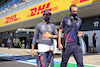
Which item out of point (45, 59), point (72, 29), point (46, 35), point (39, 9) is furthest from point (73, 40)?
point (39, 9)

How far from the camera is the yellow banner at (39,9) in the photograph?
13.5 m

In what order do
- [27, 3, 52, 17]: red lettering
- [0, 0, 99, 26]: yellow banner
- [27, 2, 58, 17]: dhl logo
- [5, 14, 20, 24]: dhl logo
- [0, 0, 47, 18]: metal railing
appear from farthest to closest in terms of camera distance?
1. [5, 14, 20, 24]: dhl logo
2. [0, 0, 47, 18]: metal railing
3. [27, 3, 52, 17]: red lettering
4. [27, 2, 58, 17]: dhl logo
5. [0, 0, 99, 26]: yellow banner

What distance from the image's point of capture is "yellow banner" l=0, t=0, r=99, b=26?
13.5 m

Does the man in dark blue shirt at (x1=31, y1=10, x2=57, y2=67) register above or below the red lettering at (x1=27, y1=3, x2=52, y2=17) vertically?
below

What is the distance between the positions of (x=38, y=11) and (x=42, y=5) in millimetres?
1008

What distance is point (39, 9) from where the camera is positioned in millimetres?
17625

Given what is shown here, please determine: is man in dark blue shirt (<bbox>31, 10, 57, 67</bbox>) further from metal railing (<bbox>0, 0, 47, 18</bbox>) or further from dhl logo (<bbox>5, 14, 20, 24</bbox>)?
dhl logo (<bbox>5, 14, 20, 24</bbox>)

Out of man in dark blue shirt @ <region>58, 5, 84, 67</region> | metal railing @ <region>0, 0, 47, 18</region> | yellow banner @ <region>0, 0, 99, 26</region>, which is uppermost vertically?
metal railing @ <region>0, 0, 47, 18</region>

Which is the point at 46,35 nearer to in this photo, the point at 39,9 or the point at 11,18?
the point at 39,9

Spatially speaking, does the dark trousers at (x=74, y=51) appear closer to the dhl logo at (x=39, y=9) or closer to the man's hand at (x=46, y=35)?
the man's hand at (x=46, y=35)

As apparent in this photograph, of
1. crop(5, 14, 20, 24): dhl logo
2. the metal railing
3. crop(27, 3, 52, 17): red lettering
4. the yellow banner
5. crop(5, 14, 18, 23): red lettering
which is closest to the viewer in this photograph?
the yellow banner

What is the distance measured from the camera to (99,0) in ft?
35.0

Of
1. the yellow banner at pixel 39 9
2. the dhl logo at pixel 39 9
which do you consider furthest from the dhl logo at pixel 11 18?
the dhl logo at pixel 39 9

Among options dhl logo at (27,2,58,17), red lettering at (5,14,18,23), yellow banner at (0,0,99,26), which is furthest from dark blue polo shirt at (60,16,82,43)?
red lettering at (5,14,18,23)
